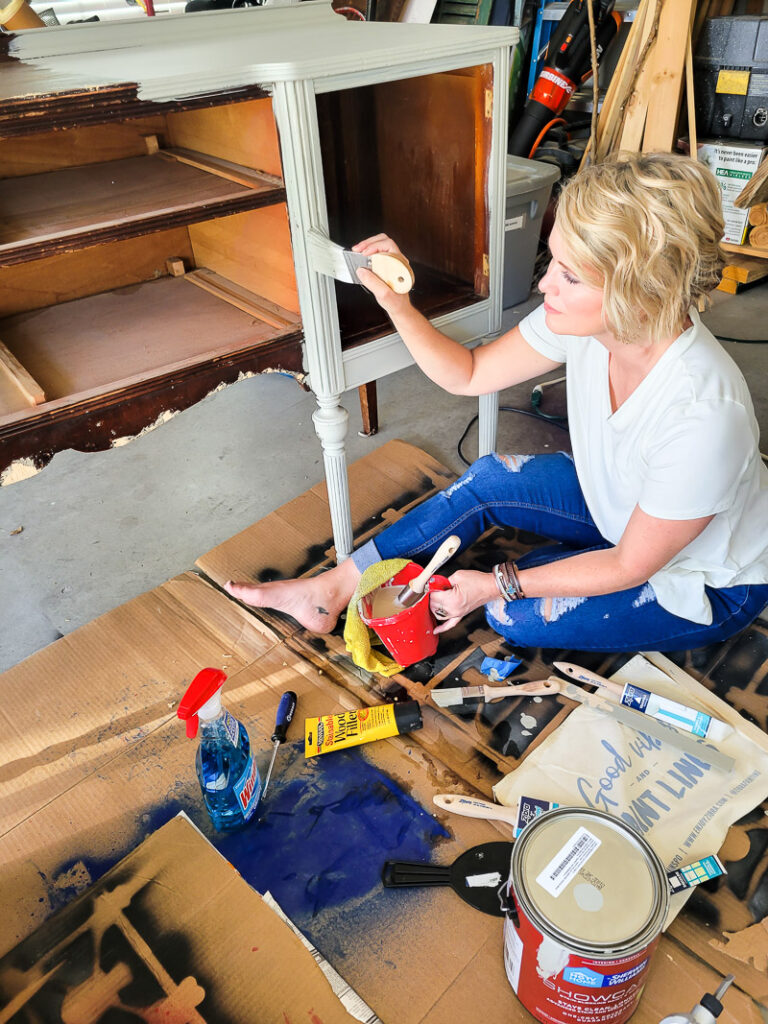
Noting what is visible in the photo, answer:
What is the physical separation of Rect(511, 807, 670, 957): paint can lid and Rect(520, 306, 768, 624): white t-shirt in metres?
0.42

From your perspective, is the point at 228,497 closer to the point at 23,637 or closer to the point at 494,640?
the point at 23,637

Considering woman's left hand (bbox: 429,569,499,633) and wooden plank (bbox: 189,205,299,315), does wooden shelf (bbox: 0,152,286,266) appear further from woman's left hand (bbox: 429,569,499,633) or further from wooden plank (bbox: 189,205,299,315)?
woman's left hand (bbox: 429,569,499,633)

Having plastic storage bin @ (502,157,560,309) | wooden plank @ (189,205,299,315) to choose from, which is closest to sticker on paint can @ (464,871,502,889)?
wooden plank @ (189,205,299,315)

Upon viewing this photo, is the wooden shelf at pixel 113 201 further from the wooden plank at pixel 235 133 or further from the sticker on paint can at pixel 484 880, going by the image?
the sticker on paint can at pixel 484 880

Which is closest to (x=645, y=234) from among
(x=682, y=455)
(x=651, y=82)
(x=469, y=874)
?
(x=682, y=455)

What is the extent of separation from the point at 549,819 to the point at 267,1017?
0.42 m

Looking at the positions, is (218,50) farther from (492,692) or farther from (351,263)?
(492,692)

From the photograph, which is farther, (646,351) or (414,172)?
(414,172)

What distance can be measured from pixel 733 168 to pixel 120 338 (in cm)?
235

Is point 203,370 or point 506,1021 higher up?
point 203,370

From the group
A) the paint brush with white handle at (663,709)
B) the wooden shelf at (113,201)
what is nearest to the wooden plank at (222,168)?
the wooden shelf at (113,201)

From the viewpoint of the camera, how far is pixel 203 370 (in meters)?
1.21

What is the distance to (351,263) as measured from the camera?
1.10 m

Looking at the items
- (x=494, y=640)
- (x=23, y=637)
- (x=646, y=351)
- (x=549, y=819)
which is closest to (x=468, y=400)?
(x=494, y=640)
